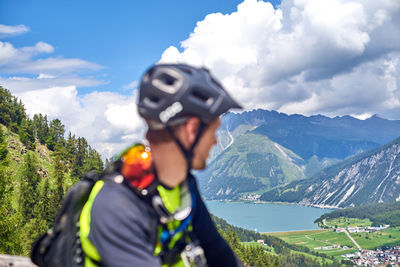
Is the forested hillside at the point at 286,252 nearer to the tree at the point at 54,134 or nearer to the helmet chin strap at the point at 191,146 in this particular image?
the tree at the point at 54,134

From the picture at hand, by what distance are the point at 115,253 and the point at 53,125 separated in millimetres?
125995

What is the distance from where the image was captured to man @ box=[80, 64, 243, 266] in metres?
1.89

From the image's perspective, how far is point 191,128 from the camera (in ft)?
6.91

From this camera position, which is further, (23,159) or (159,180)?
(23,159)

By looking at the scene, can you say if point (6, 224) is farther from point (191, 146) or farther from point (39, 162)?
point (39, 162)

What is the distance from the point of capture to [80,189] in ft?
7.22

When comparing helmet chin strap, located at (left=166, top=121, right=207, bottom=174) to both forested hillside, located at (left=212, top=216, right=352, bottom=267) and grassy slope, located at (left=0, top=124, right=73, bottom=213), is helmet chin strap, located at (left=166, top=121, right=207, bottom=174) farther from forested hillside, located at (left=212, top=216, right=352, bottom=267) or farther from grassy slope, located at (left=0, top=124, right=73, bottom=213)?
Result: forested hillside, located at (left=212, top=216, right=352, bottom=267)

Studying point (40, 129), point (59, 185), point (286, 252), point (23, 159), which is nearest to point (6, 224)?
point (59, 185)

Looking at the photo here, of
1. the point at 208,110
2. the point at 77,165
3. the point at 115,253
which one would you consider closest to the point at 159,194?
the point at 115,253

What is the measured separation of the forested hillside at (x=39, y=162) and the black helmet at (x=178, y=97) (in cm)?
5644

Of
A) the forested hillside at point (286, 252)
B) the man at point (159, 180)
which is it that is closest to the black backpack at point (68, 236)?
the man at point (159, 180)

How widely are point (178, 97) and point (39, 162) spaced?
349ft

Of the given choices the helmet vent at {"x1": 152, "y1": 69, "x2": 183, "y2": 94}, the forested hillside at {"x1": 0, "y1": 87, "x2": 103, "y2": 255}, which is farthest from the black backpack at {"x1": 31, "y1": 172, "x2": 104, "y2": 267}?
the forested hillside at {"x1": 0, "y1": 87, "x2": 103, "y2": 255}

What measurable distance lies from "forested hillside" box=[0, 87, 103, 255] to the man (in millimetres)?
56238
